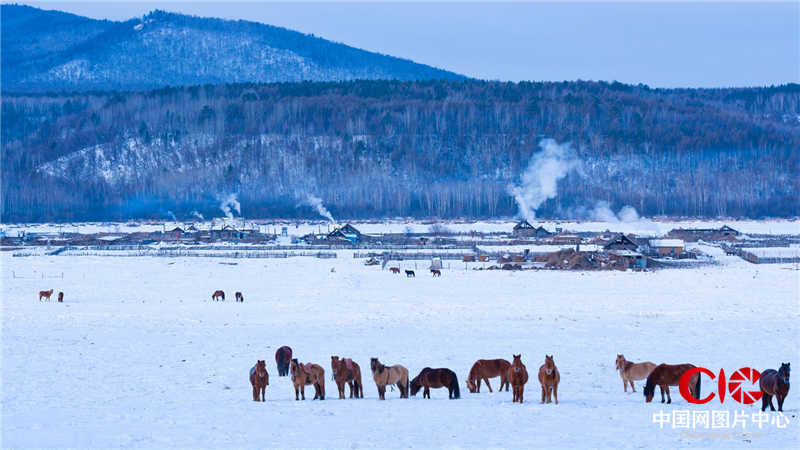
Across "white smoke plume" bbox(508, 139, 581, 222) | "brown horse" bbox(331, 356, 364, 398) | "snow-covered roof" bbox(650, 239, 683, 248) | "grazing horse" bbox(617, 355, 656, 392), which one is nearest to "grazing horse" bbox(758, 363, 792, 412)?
"grazing horse" bbox(617, 355, 656, 392)

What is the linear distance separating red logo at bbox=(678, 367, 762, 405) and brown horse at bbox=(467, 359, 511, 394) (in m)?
2.88

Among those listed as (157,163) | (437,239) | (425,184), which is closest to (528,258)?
(437,239)

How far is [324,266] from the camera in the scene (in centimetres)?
4969

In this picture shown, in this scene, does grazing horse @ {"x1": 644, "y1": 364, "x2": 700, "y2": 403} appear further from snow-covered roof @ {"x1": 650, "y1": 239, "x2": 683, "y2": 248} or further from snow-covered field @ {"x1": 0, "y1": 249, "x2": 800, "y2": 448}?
snow-covered roof @ {"x1": 650, "y1": 239, "x2": 683, "y2": 248}

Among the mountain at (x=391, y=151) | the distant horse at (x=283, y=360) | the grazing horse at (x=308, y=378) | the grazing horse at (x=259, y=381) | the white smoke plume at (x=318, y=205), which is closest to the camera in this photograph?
the grazing horse at (x=259, y=381)

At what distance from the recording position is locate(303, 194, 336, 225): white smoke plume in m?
123

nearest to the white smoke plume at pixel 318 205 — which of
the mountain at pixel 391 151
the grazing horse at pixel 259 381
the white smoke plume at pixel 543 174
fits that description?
the mountain at pixel 391 151

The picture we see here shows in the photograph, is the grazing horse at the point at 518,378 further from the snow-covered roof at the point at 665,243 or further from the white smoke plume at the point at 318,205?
the white smoke plume at the point at 318,205

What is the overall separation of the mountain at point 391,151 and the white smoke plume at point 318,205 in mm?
928

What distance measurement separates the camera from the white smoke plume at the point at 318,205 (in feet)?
403

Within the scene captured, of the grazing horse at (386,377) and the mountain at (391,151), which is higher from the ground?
the mountain at (391,151)

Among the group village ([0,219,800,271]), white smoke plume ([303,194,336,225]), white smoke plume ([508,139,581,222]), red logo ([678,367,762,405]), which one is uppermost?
white smoke plume ([508,139,581,222])

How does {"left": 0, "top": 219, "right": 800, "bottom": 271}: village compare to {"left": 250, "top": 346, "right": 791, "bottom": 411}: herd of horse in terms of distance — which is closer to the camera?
{"left": 250, "top": 346, "right": 791, "bottom": 411}: herd of horse

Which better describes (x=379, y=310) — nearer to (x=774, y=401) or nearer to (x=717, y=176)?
(x=774, y=401)
